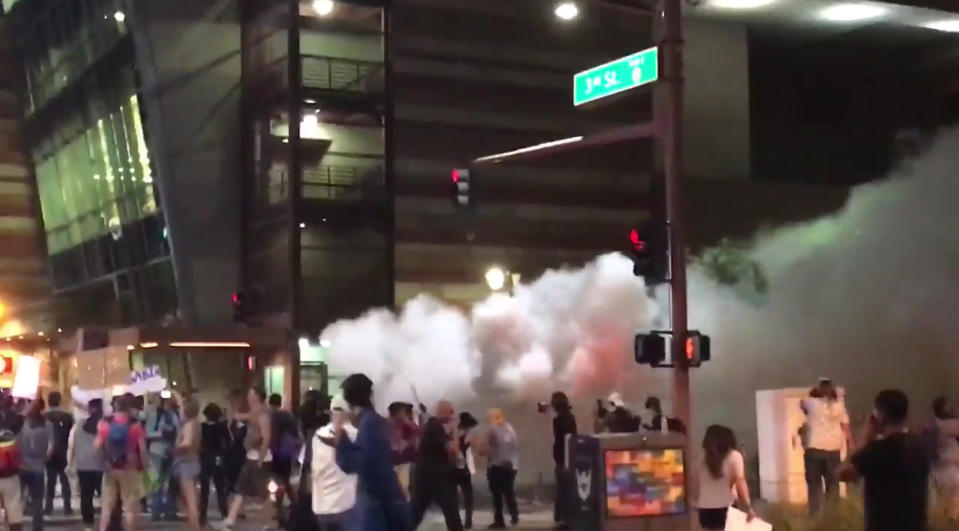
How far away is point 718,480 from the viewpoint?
1032 centimetres

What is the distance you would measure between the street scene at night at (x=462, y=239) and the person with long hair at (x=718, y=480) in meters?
3.13

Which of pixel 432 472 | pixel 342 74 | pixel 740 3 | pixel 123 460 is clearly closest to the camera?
pixel 432 472

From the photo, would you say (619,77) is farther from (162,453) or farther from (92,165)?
(92,165)

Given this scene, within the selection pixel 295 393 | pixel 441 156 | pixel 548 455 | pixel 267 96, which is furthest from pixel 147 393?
pixel 441 156

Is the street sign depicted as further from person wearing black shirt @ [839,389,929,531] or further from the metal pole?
person wearing black shirt @ [839,389,929,531]

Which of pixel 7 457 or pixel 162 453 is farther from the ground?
pixel 7 457

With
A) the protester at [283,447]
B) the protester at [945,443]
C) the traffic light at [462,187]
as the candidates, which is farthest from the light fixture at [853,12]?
the protester at [283,447]

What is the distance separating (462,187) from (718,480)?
838 cm

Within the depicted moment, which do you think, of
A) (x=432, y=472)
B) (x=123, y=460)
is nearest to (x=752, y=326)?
(x=432, y=472)

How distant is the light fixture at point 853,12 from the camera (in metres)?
29.7

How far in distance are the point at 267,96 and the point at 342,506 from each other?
1835cm

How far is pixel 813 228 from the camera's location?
3238 centimetres

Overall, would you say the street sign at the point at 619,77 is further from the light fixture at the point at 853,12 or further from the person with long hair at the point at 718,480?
the light fixture at the point at 853,12

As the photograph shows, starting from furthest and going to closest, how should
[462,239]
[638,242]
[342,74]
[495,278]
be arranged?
1. [462,239]
2. [495,278]
3. [342,74]
4. [638,242]
